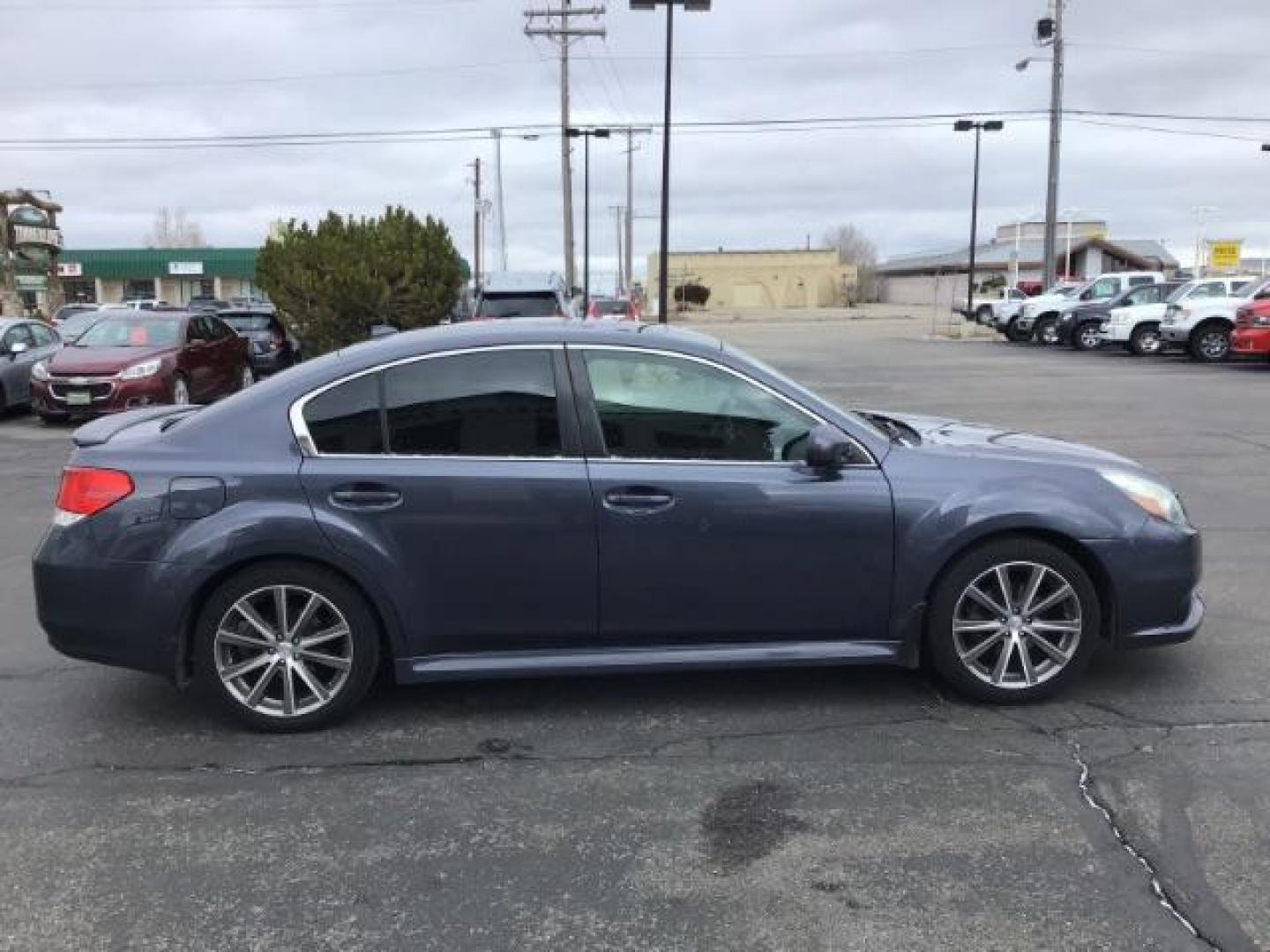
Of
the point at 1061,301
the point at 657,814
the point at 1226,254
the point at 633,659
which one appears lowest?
the point at 657,814

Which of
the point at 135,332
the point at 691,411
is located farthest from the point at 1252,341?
the point at 691,411

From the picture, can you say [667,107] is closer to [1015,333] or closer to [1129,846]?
[1015,333]

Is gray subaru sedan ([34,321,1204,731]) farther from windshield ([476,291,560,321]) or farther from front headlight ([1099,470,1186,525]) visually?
windshield ([476,291,560,321])

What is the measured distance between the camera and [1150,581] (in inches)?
182

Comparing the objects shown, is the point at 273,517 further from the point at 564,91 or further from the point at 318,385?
the point at 564,91

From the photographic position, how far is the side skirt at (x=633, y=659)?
445cm

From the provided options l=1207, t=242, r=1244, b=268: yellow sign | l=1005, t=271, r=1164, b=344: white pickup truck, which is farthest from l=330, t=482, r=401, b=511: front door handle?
l=1207, t=242, r=1244, b=268: yellow sign

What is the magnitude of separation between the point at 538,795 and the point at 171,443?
1.99 meters

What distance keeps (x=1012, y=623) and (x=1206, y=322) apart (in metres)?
22.6

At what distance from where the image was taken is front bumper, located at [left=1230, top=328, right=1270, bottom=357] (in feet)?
70.2

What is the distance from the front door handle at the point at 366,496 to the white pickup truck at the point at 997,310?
3470 centimetres

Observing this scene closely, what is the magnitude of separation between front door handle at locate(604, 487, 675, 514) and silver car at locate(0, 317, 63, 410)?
1419 centimetres

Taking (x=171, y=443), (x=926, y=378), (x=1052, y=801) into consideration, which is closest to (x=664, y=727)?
(x=1052, y=801)

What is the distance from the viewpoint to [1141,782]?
3.96 metres
